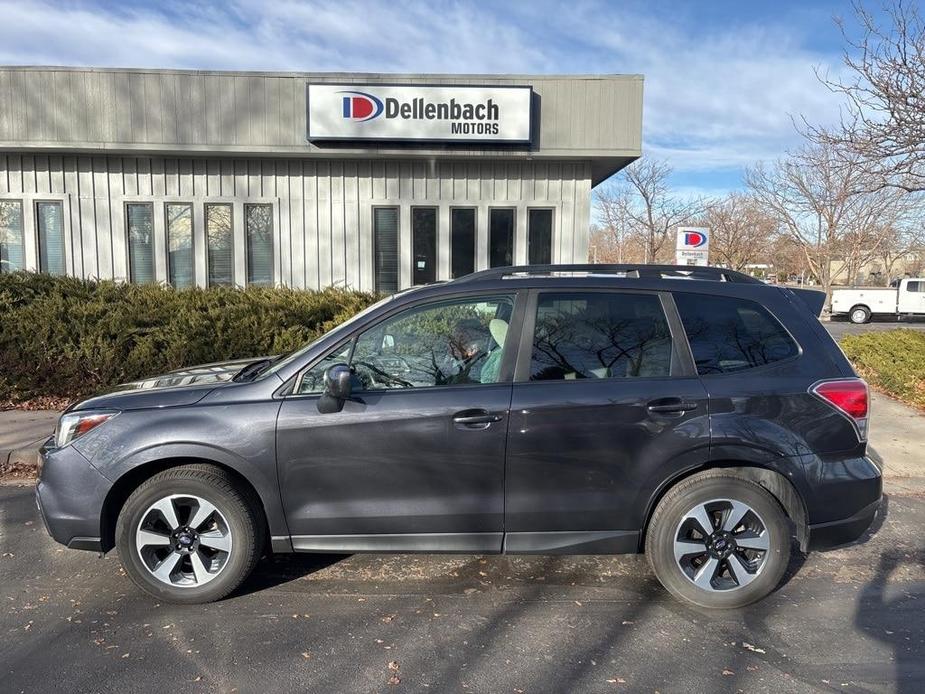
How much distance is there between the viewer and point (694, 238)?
455 inches

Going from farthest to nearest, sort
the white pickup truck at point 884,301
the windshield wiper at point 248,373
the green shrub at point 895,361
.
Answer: the white pickup truck at point 884,301 < the green shrub at point 895,361 < the windshield wiper at point 248,373

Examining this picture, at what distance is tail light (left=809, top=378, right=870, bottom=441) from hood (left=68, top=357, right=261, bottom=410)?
324 cm

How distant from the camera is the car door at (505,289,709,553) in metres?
3.38

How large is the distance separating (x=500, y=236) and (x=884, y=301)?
918 inches

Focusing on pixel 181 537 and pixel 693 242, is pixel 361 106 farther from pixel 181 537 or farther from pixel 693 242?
pixel 181 537

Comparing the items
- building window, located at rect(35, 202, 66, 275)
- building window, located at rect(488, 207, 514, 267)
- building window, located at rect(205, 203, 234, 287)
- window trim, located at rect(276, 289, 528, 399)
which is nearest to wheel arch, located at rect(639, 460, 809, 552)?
window trim, located at rect(276, 289, 528, 399)

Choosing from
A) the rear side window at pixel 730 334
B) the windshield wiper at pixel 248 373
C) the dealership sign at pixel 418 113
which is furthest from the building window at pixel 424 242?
the rear side window at pixel 730 334

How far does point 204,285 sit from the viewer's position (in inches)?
476

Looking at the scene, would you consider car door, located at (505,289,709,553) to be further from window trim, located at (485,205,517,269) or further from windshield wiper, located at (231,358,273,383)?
window trim, located at (485,205,517,269)

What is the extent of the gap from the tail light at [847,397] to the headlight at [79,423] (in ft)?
12.3

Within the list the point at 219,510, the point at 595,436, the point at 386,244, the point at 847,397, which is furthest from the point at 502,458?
the point at 386,244

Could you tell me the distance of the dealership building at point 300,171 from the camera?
10961mm

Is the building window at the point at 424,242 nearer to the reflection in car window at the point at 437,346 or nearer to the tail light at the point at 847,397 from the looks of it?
the reflection in car window at the point at 437,346

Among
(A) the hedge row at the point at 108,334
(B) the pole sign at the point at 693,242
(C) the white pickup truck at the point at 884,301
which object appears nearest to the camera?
(A) the hedge row at the point at 108,334
